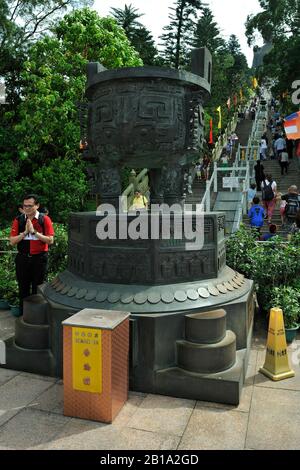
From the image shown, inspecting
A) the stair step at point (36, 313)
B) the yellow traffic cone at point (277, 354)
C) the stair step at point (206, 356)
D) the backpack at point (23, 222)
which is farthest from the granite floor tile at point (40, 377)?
the yellow traffic cone at point (277, 354)

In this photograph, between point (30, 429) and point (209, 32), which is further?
point (209, 32)

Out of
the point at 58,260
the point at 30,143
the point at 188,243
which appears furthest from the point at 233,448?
the point at 30,143

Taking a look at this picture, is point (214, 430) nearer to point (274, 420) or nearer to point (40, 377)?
point (274, 420)

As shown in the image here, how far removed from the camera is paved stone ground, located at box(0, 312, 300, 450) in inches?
126

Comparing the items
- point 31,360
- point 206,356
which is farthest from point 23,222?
point 206,356

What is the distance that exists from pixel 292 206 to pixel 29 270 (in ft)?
24.3

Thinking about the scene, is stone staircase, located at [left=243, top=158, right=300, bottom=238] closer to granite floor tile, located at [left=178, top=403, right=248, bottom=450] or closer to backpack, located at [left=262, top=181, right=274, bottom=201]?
backpack, located at [left=262, top=181, right=274, bottom=201]

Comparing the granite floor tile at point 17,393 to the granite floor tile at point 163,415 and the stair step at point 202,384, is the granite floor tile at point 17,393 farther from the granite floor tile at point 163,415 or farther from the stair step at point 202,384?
the stair step at point 202,384

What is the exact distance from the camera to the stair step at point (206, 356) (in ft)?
13.1

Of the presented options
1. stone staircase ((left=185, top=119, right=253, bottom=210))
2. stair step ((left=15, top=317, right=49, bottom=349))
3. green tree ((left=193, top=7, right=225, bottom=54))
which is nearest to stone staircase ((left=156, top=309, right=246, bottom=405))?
stair step ((left=15, top=317, right=49, bottom=349))

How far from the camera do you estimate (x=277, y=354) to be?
442cm

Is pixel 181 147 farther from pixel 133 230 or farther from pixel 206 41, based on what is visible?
pixel 206 41

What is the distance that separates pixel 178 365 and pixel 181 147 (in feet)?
8.72

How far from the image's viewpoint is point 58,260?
8.01 meters
